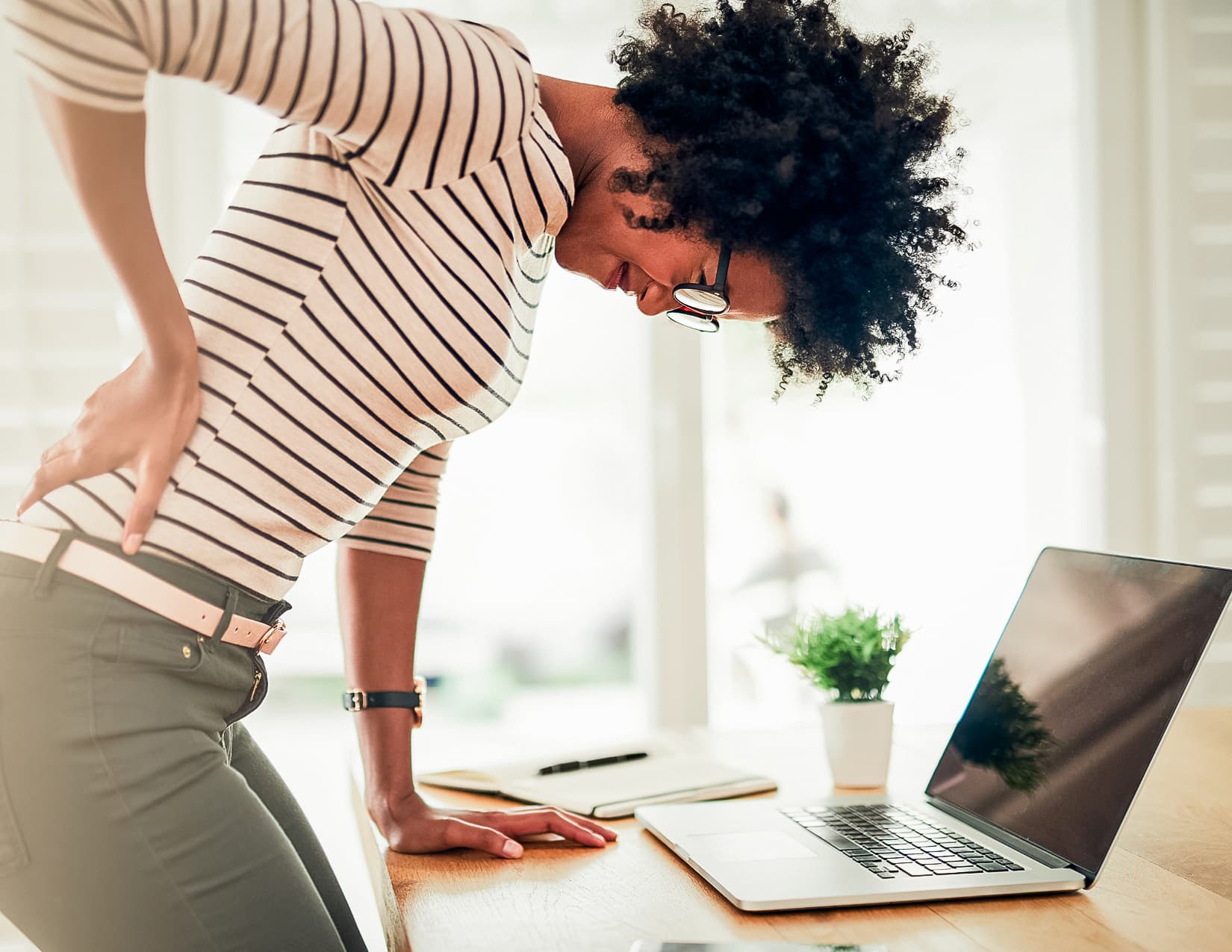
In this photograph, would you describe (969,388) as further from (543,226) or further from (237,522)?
(237,522)

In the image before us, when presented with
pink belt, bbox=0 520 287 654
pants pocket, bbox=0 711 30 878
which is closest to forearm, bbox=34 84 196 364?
pink belt, bbox=0 520 287 654

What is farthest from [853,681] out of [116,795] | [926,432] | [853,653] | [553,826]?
[926,432]

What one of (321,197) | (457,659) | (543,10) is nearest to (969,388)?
(543,10)

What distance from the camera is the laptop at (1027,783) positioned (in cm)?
80

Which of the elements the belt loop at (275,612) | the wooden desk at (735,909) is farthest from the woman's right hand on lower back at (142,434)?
the wooden desk at (735,909)

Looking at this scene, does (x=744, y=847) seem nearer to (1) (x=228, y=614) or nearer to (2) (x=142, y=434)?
(1) (x=228, y=614)

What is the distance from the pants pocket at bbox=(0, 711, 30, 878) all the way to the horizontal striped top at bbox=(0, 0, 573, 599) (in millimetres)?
163

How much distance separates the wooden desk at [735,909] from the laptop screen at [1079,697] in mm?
62

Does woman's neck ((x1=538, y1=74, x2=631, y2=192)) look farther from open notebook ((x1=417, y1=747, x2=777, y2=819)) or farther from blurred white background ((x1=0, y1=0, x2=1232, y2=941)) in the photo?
blurred white background ((x1=0, y1=0, x2=1232, y2=941))

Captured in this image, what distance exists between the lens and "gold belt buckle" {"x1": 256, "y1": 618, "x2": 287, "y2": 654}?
2.63ft

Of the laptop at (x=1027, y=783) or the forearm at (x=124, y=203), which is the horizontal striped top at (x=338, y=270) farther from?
the laptop at (x=1027, y=783)

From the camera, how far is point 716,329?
1.00m

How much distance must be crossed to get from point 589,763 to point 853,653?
301 mm

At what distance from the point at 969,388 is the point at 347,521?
1.88 meters
